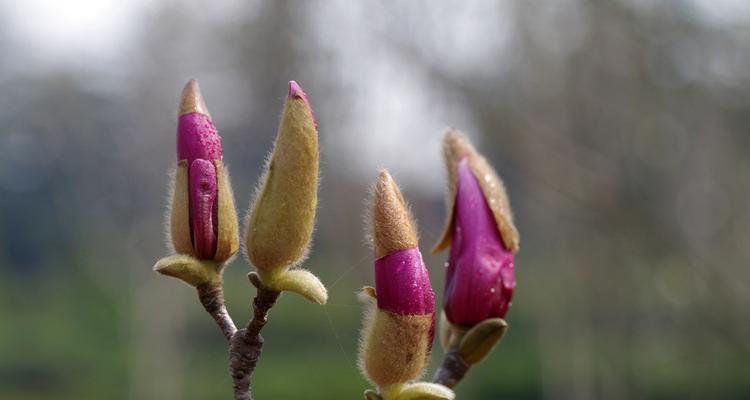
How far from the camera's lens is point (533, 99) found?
34.2 feet

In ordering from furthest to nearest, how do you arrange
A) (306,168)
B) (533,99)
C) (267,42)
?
(267,42) → (533,99) → (306,168)

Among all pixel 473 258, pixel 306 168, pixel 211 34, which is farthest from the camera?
pixel 211 34

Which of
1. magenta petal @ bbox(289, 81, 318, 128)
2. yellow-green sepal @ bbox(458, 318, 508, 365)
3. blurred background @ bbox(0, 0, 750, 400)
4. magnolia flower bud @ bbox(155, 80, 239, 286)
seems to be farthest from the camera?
blurred background @ bbox(0, 0, 750, 400)

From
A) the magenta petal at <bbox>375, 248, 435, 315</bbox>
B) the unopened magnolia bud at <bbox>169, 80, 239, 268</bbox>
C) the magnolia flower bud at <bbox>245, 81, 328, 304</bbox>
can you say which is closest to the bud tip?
the unopened magnolia bud at <bbox>169, 80, 239, 268</bbox>

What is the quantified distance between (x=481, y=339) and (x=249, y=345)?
1.15 ft

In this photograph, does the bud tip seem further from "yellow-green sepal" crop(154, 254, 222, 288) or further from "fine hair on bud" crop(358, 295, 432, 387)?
"fine hair on bud" crop(358, 295, 432, 387)

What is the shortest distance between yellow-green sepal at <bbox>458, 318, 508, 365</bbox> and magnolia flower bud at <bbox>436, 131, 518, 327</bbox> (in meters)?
0.03

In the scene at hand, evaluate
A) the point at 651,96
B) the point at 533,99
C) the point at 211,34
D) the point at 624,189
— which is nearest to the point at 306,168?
the point at 624,189

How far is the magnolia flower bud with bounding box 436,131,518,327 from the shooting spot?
1.34 metres

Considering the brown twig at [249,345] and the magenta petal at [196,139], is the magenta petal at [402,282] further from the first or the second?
the magenta petal at [196,139]

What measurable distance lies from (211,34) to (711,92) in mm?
7712

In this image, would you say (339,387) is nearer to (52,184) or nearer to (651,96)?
(651,96)

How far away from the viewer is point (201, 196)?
46.0 inches

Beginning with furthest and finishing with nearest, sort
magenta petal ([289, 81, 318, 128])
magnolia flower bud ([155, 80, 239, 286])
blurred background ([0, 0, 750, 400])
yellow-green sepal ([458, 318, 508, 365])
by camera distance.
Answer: blurred background ([0, 0, 750, 400]), yellow-green sepal ([458, 318, 508, 365]), magnolia flower bud ([155, 80, 239, 286]), magenta petal ([289, 81, 318, 128])
